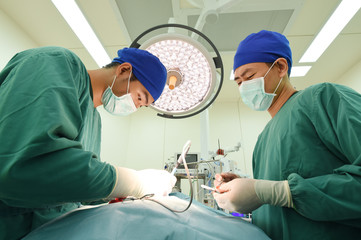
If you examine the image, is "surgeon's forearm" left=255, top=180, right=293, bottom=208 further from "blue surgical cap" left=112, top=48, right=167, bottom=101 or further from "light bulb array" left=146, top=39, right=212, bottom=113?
"blue surgical cap" left=112, top=48, right=167, bottom=101

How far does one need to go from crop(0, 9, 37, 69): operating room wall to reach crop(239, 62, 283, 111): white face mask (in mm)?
2291

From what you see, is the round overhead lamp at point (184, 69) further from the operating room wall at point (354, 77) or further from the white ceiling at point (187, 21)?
the operating room wall at point (354, 77)

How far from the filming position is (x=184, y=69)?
0.97m

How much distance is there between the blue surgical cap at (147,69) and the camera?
37.8 inches

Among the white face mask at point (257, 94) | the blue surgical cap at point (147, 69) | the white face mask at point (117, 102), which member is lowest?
the white face mask at point (117, 102)

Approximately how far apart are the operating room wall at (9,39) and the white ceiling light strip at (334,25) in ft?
10.6

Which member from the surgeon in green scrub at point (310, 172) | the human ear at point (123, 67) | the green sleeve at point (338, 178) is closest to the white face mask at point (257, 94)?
the surgeon in green scrub at point (310, 172)

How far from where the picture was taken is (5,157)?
0.46 m

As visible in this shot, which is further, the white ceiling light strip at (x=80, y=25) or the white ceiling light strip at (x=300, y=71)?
the white ceiling light strip at (x=300, y=71)

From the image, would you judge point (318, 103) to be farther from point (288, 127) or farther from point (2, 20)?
point (2, 20)

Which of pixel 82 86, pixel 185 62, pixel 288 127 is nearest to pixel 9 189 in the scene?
pixel 82 86

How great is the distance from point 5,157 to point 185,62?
770 mm

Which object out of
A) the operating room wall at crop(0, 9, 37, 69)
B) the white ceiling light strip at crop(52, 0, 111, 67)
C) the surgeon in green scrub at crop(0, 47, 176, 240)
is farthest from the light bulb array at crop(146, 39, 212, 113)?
the operating room wall at crop(0, 9, 37, 69)

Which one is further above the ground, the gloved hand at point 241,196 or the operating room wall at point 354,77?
the operating room wall at point 354,77
